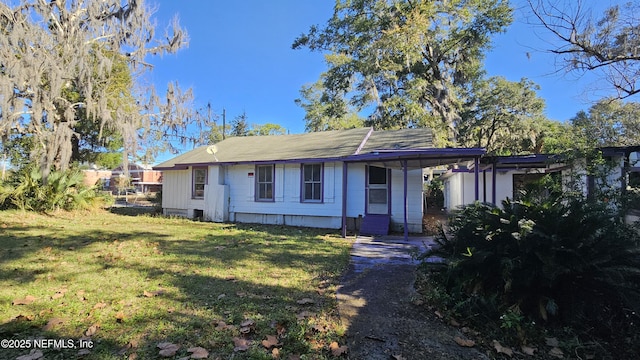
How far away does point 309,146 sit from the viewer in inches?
515

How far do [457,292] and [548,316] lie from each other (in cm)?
85

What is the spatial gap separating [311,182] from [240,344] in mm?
8980

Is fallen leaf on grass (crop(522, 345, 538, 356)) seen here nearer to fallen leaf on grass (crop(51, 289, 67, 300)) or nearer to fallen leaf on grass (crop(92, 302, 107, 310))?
fallen leaf on grass (crop(92, 302, 107, 310))

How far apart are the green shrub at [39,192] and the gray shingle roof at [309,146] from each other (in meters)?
3.43

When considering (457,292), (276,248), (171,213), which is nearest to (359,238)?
(276,248)

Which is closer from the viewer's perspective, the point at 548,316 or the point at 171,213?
the point at 548,316

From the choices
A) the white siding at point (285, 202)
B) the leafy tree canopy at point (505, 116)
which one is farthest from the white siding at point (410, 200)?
the leafy tree canopy at point (505, 116)

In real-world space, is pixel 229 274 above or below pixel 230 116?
below

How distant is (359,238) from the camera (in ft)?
30.2

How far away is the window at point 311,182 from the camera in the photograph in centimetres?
1155

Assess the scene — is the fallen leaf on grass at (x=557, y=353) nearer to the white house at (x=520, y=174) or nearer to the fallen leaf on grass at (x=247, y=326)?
the fallen leaf on grass at (x=247, y=326)

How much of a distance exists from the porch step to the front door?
0.24 m

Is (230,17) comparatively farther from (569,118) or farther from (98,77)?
(569,118)

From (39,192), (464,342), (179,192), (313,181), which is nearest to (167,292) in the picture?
(464,342)
